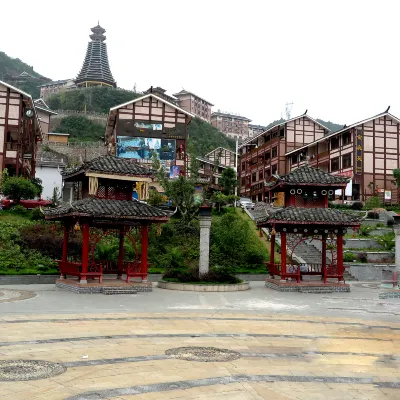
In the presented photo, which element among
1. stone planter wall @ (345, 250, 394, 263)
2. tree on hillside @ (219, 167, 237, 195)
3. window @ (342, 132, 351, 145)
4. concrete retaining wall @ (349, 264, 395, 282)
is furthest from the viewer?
window @ (342, 132, 351, 145)

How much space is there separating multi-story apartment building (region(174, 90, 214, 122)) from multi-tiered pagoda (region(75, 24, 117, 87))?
16.4m

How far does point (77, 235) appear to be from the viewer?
32656mm

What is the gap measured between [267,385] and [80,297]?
13460 millimetres

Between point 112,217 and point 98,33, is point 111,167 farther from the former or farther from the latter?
point 98,33

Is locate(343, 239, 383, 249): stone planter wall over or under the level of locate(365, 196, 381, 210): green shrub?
under

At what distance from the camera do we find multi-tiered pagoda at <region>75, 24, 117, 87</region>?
119 m

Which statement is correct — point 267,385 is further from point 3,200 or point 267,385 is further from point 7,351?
point 3,200

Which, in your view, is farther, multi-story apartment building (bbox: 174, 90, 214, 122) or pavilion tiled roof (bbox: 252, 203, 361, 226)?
multi-story apartment building (bbox: 174, 90, 214, 122)

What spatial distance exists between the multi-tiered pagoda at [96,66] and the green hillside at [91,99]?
5519 millimetres

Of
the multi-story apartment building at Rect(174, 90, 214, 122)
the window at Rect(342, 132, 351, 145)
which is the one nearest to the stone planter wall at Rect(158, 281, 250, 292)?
the window at Rect(342, 132, 351, 145)

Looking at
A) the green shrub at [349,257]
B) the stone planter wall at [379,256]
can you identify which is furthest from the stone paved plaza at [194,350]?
the stone planter wall at [379,256]

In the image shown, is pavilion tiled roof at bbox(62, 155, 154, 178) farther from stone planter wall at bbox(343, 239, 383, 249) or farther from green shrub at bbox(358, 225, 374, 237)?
green shrub at bbox(358, 225, 374, 237)

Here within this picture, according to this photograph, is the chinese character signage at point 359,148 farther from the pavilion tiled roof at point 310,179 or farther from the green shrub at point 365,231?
the pavilion tiled roof at point 310,179

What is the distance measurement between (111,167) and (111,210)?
216cm
